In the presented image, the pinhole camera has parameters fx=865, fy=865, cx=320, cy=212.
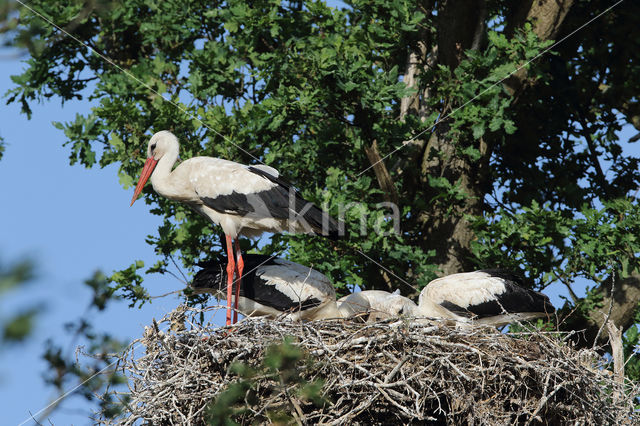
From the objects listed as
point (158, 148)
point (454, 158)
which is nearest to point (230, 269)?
point (158, 148)

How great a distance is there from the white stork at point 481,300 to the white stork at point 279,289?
0.67m

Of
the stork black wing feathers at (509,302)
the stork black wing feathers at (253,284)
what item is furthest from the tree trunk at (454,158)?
the stork black wing feathers at (253,284)

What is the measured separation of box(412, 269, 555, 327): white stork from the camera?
7.60 metres

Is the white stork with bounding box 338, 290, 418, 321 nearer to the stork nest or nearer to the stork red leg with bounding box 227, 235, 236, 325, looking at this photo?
the stork red leg with bounding box 227, 235, 236, 325

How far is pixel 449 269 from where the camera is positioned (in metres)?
9.57

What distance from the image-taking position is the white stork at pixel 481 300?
7.60 meters

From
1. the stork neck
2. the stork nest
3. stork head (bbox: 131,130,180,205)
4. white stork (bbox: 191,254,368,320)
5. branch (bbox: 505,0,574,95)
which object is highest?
branch (bbox: 505,0,574,95)

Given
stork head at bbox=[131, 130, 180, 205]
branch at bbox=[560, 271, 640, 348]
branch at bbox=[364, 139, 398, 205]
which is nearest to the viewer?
stork head at bbox=[131, 130, 180, 205]

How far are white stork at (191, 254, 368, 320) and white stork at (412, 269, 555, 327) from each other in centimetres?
67

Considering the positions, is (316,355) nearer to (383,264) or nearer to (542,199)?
(383,264)

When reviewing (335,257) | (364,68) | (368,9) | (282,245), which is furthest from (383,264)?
(368,9)

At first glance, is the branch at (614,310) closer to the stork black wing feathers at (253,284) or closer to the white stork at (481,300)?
the white stork at (481,300)

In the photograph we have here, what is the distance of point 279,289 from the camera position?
7609mm

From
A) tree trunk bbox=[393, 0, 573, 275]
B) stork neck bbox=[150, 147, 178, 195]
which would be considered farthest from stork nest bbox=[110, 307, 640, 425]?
tree trunk bbox=[393, 0, 573, 275]
